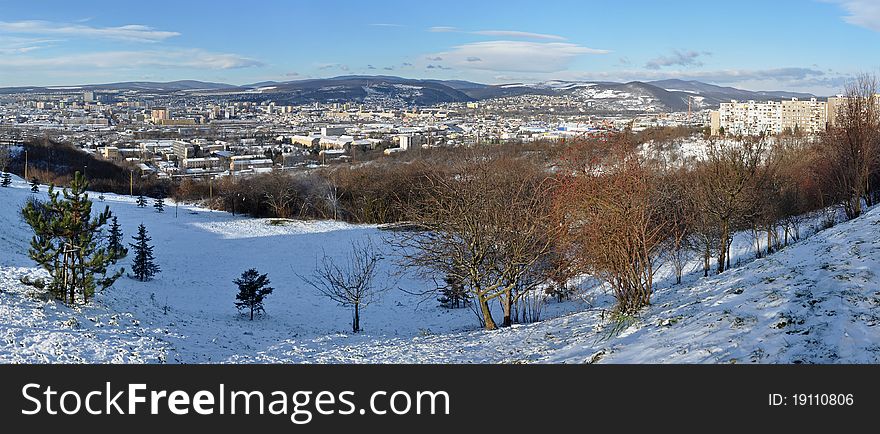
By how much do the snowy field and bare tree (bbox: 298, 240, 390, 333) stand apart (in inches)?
19.4

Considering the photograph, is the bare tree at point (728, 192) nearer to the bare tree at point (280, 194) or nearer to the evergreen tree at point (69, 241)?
the evergreen tree at point (69, 241)

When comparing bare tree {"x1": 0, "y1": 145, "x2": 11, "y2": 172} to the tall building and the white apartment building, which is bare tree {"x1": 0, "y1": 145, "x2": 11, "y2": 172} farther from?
the tall building

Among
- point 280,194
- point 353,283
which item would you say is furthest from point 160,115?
point 353,283

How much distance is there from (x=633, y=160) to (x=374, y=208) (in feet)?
104

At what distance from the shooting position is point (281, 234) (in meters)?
33.3

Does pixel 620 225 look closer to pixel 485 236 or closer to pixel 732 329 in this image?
pixel 485 236

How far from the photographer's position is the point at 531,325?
11680 mm

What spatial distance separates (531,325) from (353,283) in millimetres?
8488

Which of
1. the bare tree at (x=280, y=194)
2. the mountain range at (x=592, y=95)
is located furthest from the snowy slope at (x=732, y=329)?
the mountain range at (x=592, y=95)

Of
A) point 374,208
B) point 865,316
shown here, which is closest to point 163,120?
point 374,208

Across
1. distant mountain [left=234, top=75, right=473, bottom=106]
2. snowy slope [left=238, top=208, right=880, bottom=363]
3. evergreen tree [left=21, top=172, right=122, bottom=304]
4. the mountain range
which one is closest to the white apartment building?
the mountain range

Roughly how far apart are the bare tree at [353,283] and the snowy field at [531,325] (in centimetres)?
49

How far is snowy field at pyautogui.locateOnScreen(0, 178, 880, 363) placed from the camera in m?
6.68

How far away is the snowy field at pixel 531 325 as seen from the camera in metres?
6.68
